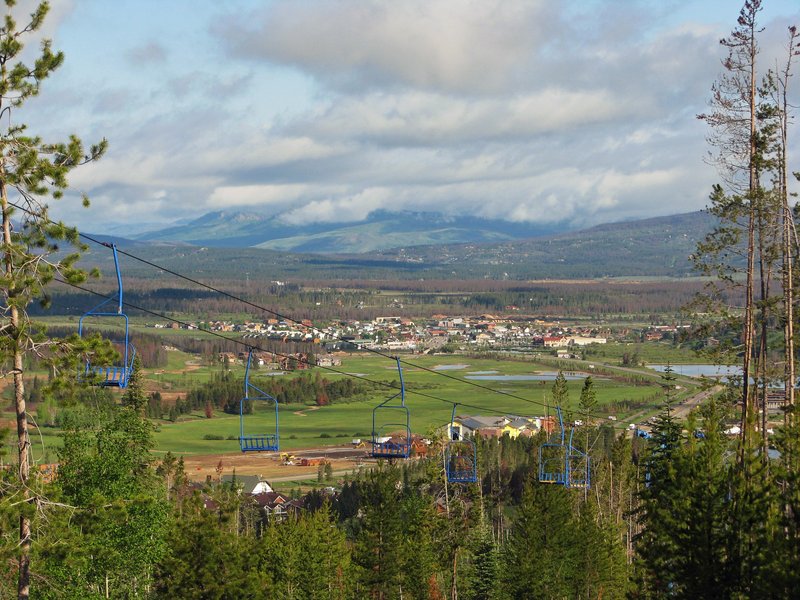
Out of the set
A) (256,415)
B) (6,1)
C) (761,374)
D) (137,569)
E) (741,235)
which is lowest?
(256,415)

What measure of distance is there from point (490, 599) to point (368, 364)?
13432cm

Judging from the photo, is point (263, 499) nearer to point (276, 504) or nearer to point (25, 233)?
point (276, 504)

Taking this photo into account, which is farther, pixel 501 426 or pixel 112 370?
pixel 501 426

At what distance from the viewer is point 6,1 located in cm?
1480

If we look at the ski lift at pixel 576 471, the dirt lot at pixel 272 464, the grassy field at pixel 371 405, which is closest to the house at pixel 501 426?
the grassy field at pixel 371 405

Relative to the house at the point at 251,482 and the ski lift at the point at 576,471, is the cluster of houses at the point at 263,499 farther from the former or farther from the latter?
the ski lift at the point at 576,471

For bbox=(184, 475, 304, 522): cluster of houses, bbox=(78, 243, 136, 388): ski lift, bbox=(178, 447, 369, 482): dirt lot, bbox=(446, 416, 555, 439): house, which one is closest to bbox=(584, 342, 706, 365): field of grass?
bbox=(446, 416, 555, 439): house

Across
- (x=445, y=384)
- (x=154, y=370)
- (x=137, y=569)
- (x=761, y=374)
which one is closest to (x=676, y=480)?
(x=761, y=374)

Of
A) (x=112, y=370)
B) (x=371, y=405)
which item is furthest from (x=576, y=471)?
(x=371, y=405)

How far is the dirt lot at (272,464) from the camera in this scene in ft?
265

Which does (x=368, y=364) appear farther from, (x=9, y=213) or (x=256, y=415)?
(x=9, y=213)

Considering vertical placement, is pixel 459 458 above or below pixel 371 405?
above

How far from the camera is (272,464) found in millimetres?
90562

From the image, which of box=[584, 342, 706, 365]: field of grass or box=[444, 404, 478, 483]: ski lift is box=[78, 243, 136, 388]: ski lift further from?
box=[584, 342, 706, 365]: field of grass
